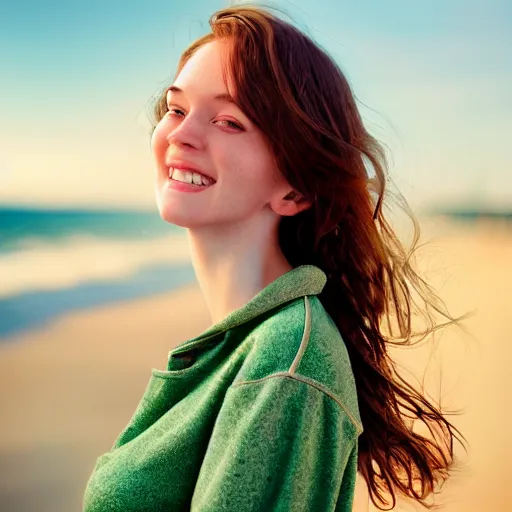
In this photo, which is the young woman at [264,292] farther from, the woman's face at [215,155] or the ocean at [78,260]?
the ocean at [78,260]

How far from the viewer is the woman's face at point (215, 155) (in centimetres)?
87

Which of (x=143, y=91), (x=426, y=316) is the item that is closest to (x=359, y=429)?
(x=426, y=316)

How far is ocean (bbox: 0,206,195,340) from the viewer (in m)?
1.69

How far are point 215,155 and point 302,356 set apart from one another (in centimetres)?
29

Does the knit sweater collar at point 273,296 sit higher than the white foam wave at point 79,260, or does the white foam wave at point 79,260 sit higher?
the white foam wave at point 79,260

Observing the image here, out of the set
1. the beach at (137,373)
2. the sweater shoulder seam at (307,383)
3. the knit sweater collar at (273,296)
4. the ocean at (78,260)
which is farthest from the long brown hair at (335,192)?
the ocean at (78,260)

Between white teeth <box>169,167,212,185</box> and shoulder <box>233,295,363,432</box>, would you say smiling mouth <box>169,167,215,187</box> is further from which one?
shoulder <box>233,295,363,432</box>

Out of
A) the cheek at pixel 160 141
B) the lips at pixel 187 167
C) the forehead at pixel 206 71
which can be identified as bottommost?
the lips at pixel 187 167

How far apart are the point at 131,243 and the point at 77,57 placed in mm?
521

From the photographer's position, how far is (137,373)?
174 cm

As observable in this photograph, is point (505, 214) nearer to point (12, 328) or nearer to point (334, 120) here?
point (334, 120)

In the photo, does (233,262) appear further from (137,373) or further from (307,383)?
(137,373)

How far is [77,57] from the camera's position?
180cm

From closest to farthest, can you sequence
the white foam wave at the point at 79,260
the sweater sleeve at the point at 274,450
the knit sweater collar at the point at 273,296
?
the sweater sleeve at the point at 274,450, the knit sweater collar at the point at 273,296, the white foam wave at the point at 79,260
